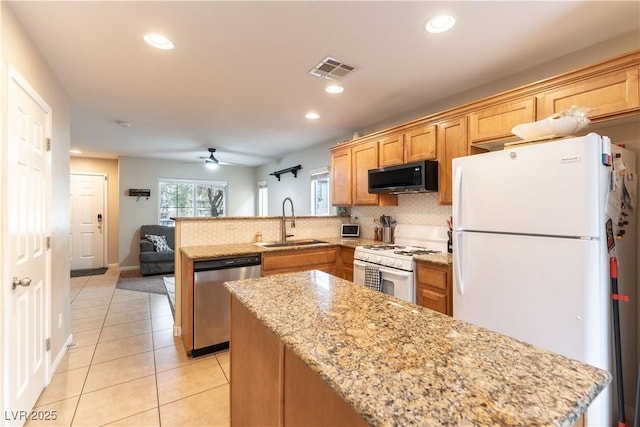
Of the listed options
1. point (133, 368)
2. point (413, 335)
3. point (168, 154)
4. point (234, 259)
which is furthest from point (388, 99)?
point (168, 154)

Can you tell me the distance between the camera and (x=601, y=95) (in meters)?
1.80

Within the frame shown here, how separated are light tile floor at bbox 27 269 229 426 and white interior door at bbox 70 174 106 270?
353 cm

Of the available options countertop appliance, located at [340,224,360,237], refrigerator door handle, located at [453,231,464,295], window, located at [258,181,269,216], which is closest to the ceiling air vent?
refrigerator door handle, located at [453,231,464,295]

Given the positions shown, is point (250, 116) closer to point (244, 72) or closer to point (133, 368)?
point (244, 72)

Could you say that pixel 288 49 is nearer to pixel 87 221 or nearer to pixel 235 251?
pixel 235 251

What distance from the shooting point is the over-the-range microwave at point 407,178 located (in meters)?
2.79

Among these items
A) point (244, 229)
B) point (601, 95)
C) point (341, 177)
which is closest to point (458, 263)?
point (601, 95)

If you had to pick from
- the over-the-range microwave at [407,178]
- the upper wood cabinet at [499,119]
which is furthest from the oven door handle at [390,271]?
the upper wood cabinet at [499,119]

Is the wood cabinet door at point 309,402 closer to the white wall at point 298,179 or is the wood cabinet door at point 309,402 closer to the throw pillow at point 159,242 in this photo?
the white wall at point 298,179

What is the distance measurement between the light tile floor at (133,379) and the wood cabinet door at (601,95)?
9.90 feet

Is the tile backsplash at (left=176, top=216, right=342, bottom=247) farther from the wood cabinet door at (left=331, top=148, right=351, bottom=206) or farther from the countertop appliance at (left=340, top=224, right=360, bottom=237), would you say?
the wood cabinet door at (left=331, top=148, right=351, bottom=206)

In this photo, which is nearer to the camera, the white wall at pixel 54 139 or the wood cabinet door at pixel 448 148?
the white wall at pixel 54 139

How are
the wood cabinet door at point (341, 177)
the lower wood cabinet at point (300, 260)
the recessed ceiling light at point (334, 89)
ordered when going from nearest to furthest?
the recessed ceiling light at point (334, 89) → the lower wood cabinet at point (300, 260) → the wood cabinet door at point (341, 177)

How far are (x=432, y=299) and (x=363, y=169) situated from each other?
182 centimetres
